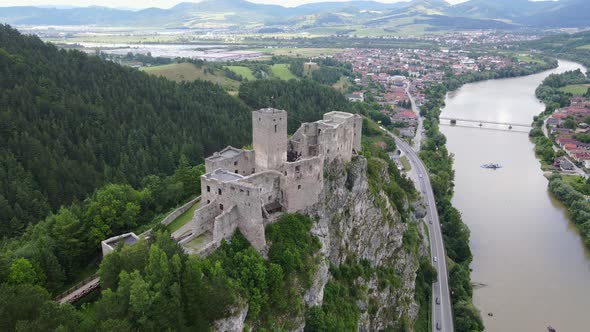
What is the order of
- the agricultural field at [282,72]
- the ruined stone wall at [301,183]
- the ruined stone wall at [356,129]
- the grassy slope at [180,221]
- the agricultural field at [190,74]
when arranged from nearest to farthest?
1. the ruined stone wall at [301,183]
2. the grassy slope at [180,221]
3. the ruined stone wall at [356,129]
4. the agricultural field at [190,74]
5. the agricultural field at [282,72]

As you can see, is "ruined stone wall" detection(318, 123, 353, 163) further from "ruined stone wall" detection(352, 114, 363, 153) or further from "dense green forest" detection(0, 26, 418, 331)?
"dense green forest" detection(0, 26, 418, 331)

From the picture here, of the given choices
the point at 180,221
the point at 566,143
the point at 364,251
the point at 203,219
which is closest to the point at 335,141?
the point at 364,251

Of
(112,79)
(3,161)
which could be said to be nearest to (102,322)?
(3,161)

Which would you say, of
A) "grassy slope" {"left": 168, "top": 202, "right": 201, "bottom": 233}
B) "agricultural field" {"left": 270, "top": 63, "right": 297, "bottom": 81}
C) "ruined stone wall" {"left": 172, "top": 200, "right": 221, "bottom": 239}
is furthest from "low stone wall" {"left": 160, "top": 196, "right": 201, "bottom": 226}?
"agricultural field" {"left": 270, "top": 63, "right": 297, "bottom": 81}

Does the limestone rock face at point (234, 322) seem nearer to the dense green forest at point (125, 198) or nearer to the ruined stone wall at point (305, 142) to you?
the dense green forest at point (125, 198)

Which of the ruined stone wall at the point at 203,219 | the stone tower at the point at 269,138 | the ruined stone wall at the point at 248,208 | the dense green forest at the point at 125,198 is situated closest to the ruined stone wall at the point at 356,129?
the dense green forest at the point at 125,198

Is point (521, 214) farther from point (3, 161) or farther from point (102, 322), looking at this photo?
point (3, 161)
